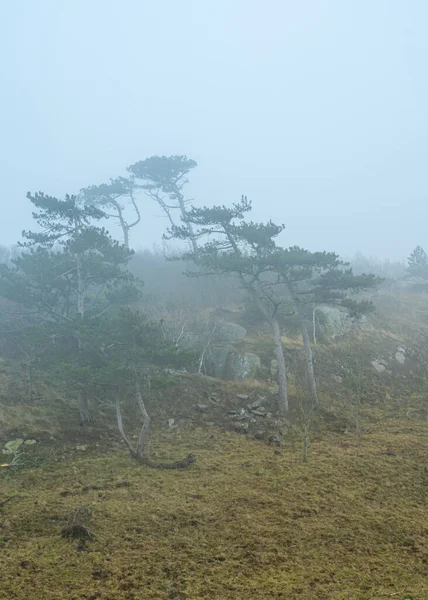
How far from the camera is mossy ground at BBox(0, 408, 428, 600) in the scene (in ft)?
22.8

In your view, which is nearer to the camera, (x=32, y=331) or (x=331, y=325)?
(x=32, y=331)

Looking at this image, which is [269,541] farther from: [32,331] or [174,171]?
[174,171]

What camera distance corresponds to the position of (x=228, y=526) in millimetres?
9148

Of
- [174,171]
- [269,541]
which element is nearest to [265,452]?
[269,541]

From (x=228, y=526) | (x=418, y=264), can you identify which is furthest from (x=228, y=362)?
(x=418, y=264)

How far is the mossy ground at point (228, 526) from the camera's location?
6.94m

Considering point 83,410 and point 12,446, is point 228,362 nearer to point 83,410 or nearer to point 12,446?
point 83,410

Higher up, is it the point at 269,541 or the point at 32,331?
the point at 32,331

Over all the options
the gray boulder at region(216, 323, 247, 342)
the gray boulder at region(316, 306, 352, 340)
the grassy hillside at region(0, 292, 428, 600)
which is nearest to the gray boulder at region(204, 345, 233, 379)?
the gray boulder at region(216, 323, 247, 342)

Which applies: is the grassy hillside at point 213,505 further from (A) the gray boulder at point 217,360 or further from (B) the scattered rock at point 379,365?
(B) the scattered rock at point 379,365

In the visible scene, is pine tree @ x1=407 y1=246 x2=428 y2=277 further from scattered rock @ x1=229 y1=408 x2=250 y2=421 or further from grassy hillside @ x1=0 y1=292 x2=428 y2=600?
scattered rock @ x1=229 y1=408 x2=250 y2=421

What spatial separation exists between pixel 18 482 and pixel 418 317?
34842 millimetres

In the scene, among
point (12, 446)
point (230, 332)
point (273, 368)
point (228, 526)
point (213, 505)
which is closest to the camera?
point (228, 526)

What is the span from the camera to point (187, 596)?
6633 millimetres
